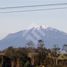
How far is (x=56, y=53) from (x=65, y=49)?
20.2 ft

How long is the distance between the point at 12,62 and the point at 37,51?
127 inches

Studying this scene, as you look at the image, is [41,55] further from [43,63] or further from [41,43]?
[41,43]

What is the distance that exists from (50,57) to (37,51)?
10.1 ft

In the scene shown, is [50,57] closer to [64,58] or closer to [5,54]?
[64,58]

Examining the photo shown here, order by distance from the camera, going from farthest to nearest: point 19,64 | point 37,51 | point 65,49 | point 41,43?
point 65,49, point 41,43, point 37,51, point 19,64

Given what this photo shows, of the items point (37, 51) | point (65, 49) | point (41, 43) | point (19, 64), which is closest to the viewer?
point (19, 64)

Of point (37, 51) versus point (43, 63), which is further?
point (37, 51)

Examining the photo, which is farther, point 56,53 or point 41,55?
point 56,53

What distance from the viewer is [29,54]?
4044 centimetres

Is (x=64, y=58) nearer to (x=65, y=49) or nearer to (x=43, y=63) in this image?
(x=43, y=63)

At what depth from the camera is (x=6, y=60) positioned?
3972 centimetres

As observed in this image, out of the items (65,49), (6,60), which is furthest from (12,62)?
(65,49)

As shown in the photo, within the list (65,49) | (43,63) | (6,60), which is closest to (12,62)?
(6,60)

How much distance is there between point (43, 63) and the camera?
3834cm
